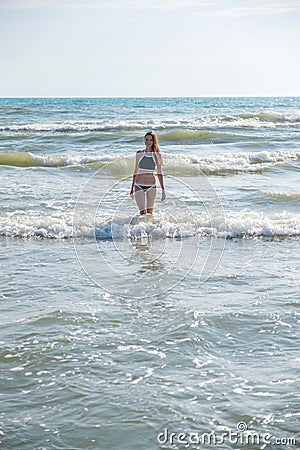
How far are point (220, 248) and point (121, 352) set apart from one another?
4.16 m

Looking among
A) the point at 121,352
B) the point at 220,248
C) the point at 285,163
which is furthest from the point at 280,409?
the point at 285,163

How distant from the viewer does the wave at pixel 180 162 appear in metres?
17.3

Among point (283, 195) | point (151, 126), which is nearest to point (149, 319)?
point (283, 195)

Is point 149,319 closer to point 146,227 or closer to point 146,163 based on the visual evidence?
point 146,227

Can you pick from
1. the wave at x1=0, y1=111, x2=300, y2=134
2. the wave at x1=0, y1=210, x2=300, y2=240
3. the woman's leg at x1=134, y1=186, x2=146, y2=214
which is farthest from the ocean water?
the wave at x1=0, y1=111, x2=300, y2=134

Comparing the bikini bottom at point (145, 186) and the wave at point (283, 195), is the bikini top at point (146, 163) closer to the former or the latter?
the bikini bottom at point (145, 186)

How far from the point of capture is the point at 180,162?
1900cm

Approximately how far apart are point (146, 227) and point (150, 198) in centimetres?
69

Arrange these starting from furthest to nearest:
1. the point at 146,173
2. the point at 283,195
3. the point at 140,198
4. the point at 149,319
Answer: the point at 283,195, the point at 140,198, the point at 146,173, the point at 149,319

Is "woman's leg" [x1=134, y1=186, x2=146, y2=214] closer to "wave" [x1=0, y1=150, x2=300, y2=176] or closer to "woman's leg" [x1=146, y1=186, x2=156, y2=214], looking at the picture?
"woman's leg" [x1=146, y1=186, x2=156, y2=214]

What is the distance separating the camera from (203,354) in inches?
203

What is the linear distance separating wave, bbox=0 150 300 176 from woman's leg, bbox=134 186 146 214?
5944mm

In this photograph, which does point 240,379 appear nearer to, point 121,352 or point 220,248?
point 121,352

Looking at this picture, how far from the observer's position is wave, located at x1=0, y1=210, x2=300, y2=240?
984 cm
